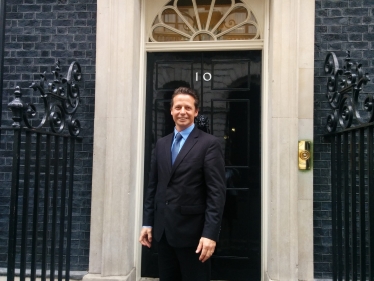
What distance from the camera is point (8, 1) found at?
4590 millimetres

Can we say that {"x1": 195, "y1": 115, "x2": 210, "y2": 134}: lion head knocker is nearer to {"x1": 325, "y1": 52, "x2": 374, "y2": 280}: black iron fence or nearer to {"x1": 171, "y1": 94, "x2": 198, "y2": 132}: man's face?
{"x1": 171, "y1": 94, "x2": 198, "y2": 132}: man's face

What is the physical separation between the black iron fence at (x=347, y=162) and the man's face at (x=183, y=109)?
1.24m

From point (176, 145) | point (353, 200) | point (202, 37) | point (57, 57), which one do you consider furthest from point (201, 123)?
point (57, 57)

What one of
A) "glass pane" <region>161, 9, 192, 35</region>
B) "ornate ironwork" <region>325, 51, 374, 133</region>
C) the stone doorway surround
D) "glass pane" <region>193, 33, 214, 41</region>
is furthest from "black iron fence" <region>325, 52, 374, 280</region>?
"glass pane" <region>161, 9, 192, 35</region>

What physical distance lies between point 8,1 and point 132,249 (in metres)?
3.23

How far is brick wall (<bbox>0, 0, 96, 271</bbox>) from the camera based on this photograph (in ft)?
14.1

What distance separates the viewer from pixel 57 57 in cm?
447

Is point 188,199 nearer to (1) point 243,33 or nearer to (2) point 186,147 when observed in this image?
(2) point 186,147

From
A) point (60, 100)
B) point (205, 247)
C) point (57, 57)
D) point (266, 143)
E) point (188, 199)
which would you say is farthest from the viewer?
point (57, 57)

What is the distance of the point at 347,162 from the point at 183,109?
1.50 meters

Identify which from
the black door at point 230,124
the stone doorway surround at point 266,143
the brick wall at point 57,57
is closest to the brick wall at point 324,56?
the stone doorway surround at point 266,143

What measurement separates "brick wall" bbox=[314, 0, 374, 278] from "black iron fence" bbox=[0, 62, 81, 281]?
2549mm

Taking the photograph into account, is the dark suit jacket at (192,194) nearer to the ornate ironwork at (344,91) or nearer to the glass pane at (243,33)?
the ornate ironwork at (344,91)

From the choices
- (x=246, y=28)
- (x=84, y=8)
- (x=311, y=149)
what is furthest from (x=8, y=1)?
(x=311, y=149)
